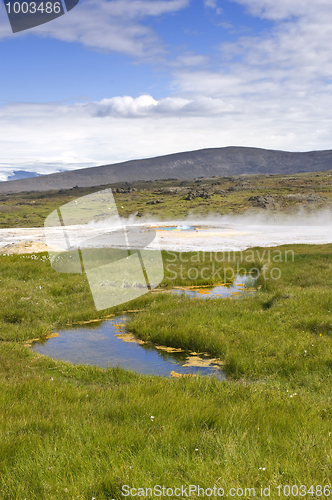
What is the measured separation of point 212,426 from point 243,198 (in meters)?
116

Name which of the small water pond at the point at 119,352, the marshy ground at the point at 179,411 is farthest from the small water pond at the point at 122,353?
the marshy ground at the point at 179,411

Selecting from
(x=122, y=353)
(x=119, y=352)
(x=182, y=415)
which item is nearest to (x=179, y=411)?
(x=182, y=415)

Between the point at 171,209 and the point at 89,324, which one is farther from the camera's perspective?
the point at 171,209

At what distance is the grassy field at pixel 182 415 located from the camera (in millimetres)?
4512

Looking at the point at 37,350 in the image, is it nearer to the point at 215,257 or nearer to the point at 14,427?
the point at 14,427

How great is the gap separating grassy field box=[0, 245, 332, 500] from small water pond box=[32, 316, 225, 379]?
1.57 feet

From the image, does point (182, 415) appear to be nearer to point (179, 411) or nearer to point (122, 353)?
point (179, 411)

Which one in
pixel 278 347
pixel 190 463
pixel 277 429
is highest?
pixel 190 463

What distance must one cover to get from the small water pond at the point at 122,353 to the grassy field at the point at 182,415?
478 mm

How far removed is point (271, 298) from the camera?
17328 millimetres

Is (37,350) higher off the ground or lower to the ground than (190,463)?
lower

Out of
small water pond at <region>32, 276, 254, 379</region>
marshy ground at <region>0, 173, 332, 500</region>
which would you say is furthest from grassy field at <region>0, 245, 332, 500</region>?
small water pond at <region>32, 276, 254, 379</region>

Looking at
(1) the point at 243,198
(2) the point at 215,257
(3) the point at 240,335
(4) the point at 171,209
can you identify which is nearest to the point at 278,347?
(3) the point at 240,335

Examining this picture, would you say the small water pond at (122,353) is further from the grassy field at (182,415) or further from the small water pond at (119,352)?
the grassy field at (182,415)
